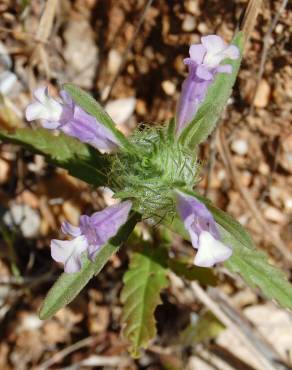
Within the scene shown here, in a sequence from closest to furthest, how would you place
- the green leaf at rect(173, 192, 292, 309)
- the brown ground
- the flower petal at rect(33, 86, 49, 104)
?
the flower petal at rect(33, 86, 49, 104)
the green leaf at rect(173, 192, 292, 309)
the brown ground

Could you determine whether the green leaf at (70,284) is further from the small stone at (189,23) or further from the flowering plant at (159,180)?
the small stone at (189,23)

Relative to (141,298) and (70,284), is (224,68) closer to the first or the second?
(70,284)

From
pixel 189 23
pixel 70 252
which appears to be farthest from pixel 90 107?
pixel 189 23

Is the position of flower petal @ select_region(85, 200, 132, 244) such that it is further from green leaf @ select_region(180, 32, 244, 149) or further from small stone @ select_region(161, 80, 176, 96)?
small stone @ select_region(161, 80, 176, 96)

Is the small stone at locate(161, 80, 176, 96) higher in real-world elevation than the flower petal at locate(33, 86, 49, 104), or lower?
lower

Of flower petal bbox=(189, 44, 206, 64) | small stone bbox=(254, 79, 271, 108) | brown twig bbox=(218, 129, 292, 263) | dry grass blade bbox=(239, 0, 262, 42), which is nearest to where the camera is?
flower petal bbox=(189, 44, 206, 64)

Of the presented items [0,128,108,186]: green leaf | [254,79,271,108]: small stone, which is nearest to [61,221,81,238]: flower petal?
[0,128,108,186]: green leaf

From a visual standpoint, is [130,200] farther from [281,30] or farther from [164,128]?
[281,30]
